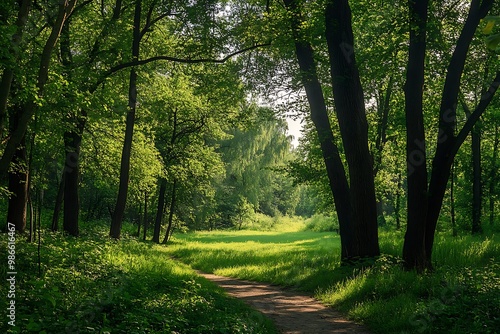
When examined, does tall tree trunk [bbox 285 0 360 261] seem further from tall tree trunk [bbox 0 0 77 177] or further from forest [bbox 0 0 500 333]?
tall tree trunk [bbox 0 0 77 177]

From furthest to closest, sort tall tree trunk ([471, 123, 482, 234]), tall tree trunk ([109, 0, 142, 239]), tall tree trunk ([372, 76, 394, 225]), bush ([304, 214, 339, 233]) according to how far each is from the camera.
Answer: bush ([304, 214, 339, 233]) < tall tree trunk ([471, 123, 482, 234]) < tall tree trunk ([372, 76, 394, 225]) < tall tree trunk ([109, 0, 142, 239])

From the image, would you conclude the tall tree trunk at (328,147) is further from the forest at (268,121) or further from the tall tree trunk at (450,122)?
the tall tree trunk at (450,122)

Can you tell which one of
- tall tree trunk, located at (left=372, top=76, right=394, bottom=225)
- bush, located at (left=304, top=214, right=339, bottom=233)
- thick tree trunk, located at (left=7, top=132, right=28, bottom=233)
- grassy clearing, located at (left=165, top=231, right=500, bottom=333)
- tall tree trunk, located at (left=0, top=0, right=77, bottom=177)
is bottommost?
bush, located at (left=304, top=214, right=339, bottom=233)

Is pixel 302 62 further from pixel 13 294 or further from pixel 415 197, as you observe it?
pixel 13 294

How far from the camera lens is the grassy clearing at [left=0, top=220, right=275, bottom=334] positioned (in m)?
5.08

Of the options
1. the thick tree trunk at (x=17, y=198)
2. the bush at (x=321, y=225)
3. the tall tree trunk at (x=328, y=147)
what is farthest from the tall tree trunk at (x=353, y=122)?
the bush at (x=321, y=225)

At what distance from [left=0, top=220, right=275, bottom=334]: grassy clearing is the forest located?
37 millimetres

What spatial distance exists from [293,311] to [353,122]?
16.4ft

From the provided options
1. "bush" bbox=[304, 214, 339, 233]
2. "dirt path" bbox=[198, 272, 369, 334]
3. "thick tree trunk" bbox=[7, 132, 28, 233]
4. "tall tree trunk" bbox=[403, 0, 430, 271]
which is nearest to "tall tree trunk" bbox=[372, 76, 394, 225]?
"tall tree trunk" bbox=[403, 0, 430, 271]

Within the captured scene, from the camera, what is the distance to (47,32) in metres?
15.4

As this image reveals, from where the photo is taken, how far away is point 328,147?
12.2 metres

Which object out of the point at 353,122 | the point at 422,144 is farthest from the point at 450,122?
the point at 353,122

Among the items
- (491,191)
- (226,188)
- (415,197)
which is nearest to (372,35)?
(415,197)

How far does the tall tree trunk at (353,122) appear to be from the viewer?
35.4ft
